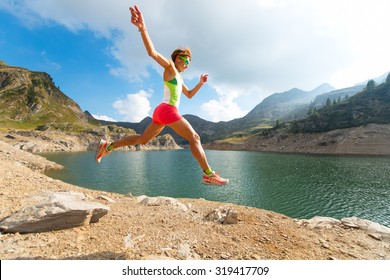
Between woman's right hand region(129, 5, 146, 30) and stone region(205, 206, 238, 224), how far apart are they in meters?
8.09

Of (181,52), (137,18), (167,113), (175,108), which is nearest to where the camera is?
(137,18)

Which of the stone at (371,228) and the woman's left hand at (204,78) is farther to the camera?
the stone at (371,228)

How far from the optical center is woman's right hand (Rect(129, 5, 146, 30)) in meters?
4.46

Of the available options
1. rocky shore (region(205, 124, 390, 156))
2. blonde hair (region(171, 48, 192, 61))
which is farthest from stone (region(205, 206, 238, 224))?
rocky shore (region(205, 124, 390, 156))

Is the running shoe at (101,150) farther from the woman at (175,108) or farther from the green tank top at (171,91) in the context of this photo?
the green tank top at (171,91)

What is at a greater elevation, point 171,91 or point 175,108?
point 171,91

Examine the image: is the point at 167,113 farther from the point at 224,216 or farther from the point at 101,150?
the point at 224,216

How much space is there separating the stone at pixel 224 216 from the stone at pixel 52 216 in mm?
5058

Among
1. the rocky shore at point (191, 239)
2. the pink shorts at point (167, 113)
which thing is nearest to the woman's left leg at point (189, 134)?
the pink shorts at point (167, 113)

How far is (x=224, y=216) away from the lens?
9.88 m

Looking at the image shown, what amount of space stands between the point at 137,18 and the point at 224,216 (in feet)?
28.2

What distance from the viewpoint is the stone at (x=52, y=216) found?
6.46 meters

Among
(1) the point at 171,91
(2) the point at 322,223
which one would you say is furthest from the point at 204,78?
(2) the point at 322,223

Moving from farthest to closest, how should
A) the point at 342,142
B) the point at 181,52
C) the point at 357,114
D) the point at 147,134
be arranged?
the point at 357,114 < the point at 342,142 < the point at 147,134 < the point at 181,52
